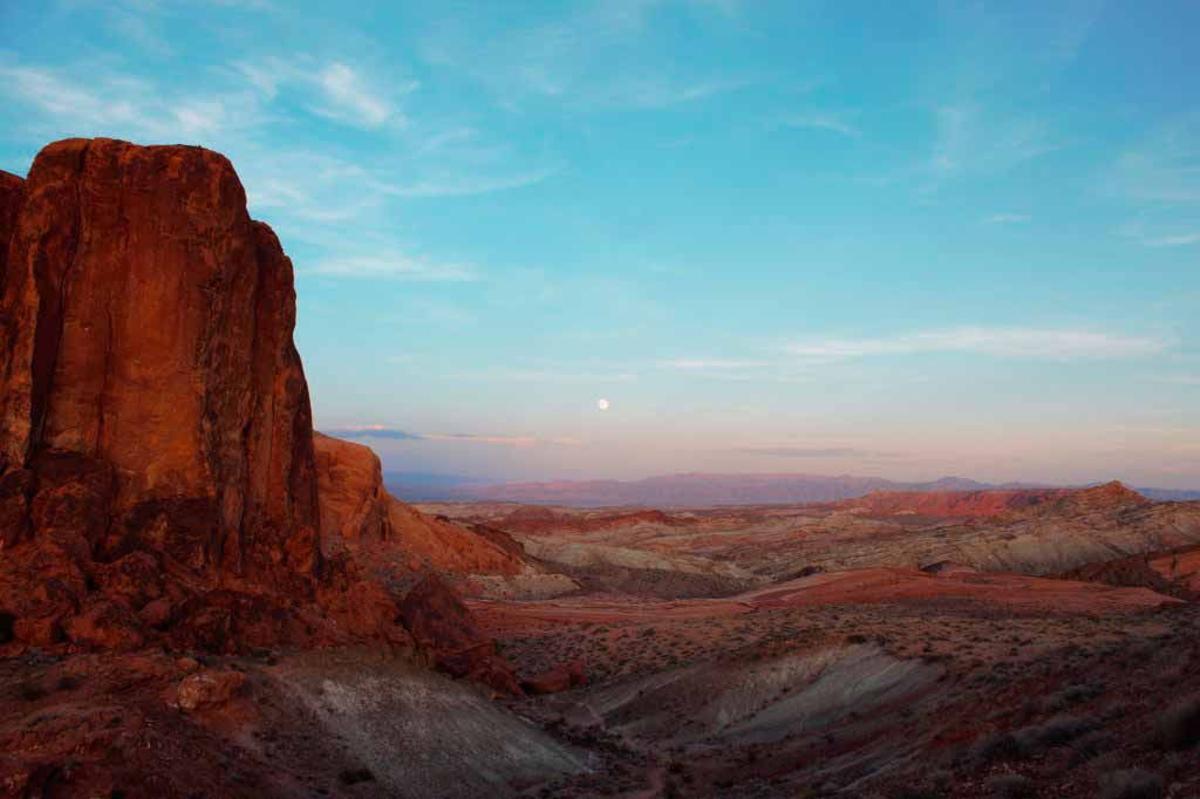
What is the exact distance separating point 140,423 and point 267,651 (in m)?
5.76

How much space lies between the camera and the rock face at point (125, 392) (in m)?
16.5

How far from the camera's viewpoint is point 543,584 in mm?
57500

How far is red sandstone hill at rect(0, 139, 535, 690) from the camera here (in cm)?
1644

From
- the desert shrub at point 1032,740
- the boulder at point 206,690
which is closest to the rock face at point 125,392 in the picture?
the boulder at point 206,690

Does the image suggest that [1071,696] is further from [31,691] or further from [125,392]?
[125,392]

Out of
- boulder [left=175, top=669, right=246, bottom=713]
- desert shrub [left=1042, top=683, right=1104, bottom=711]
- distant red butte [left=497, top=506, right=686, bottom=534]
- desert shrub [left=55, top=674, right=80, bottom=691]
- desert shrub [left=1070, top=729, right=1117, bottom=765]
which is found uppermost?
desert shrub [left=1070, top=729, right=1117, bottom=765]

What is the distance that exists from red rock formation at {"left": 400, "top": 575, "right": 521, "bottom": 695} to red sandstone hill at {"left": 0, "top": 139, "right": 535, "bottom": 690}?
12.5ft

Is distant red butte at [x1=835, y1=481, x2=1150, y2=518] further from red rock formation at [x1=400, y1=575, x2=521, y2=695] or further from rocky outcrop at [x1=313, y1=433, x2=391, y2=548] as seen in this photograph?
red rock formation at [x1=400, y1=575, x2=521, y2=695]

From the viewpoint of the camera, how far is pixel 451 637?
26.3m

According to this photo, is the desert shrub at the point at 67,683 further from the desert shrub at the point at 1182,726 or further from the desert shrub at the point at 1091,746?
the desert shrub at the point at 1182,726

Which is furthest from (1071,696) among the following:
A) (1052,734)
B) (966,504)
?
(966,504)

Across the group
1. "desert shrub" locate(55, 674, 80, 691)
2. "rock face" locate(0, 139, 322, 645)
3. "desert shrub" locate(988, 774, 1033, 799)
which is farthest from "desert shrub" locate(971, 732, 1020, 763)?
"rock face" locate(0, 139, 322, 645)

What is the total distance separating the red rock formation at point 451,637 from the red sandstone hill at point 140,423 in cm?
380

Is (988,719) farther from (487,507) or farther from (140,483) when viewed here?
(487,507)
